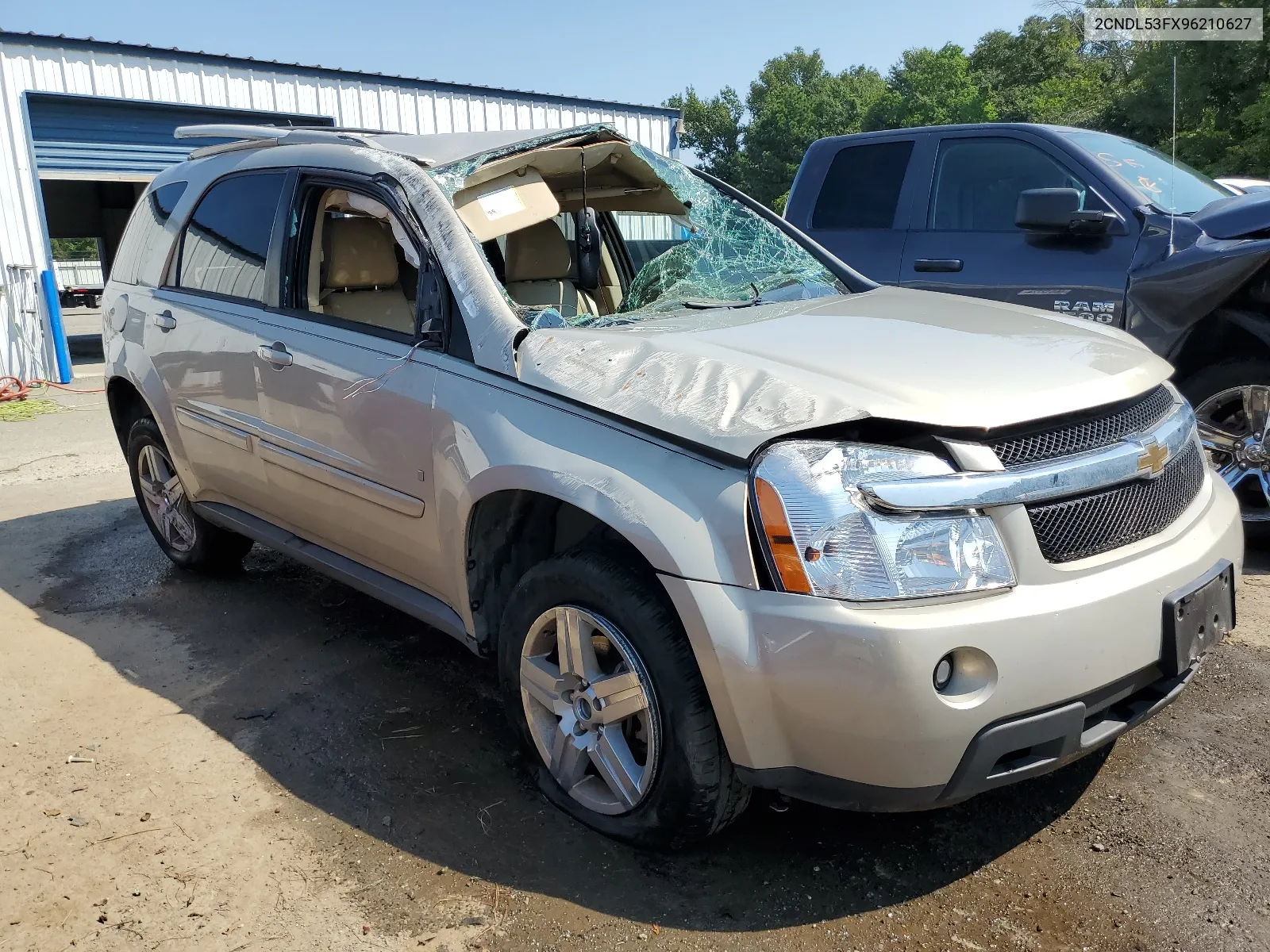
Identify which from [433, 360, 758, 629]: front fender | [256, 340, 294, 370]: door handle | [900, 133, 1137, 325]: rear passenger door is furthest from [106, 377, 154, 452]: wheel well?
[900, 133, 1137, 325]: rear passenger door

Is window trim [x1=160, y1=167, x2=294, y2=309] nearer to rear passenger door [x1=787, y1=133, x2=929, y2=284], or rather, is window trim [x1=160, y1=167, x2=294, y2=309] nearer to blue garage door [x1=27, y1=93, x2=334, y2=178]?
rear passenger door [x1=787, y1=133, x2=929, y2=284]

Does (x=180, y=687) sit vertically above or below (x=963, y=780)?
below

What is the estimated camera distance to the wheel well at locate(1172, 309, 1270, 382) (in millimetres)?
4285

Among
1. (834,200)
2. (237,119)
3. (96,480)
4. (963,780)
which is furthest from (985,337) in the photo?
(237,119)

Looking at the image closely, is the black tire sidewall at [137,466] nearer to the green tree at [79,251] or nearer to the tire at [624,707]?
the tire at [624,707]

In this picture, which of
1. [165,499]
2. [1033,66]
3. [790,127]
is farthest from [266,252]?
[790,127]

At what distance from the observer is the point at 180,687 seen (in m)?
3.69

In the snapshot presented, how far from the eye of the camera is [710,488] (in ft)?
7.22

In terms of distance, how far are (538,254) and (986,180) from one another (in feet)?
9.03

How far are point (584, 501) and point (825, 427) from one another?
1.98 ft

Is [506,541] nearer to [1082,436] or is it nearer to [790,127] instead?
[1082,436]

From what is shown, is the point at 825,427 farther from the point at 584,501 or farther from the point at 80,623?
the point at 80,623

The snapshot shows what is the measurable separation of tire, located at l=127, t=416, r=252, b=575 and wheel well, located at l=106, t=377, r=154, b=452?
0.06 metres

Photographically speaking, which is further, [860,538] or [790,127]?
[790,127]
